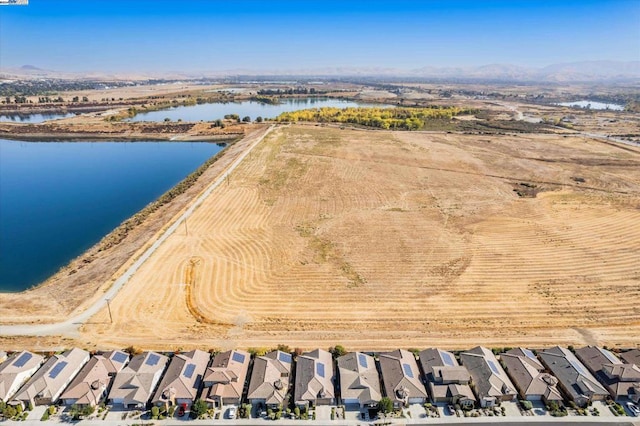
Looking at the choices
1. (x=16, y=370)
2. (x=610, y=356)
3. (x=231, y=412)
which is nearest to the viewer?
(x=231, y=412)

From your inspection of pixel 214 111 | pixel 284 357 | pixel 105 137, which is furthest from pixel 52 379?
pixel 214 111

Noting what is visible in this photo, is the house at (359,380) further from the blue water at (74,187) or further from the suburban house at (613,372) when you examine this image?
the blue water at (74,187)

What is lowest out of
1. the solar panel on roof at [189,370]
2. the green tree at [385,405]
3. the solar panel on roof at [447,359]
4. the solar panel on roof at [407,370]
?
the green tree at [385,405]

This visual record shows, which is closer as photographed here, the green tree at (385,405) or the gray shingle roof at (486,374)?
the green tree at (385,405)

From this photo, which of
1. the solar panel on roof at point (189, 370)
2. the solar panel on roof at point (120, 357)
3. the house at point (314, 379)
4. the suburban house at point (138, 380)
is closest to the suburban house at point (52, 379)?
the solar panel on roof at point (120, 357)

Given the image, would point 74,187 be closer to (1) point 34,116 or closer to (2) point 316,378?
(2) point 316,378

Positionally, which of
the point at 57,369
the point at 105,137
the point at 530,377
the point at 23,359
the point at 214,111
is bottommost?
the point at 530,377
